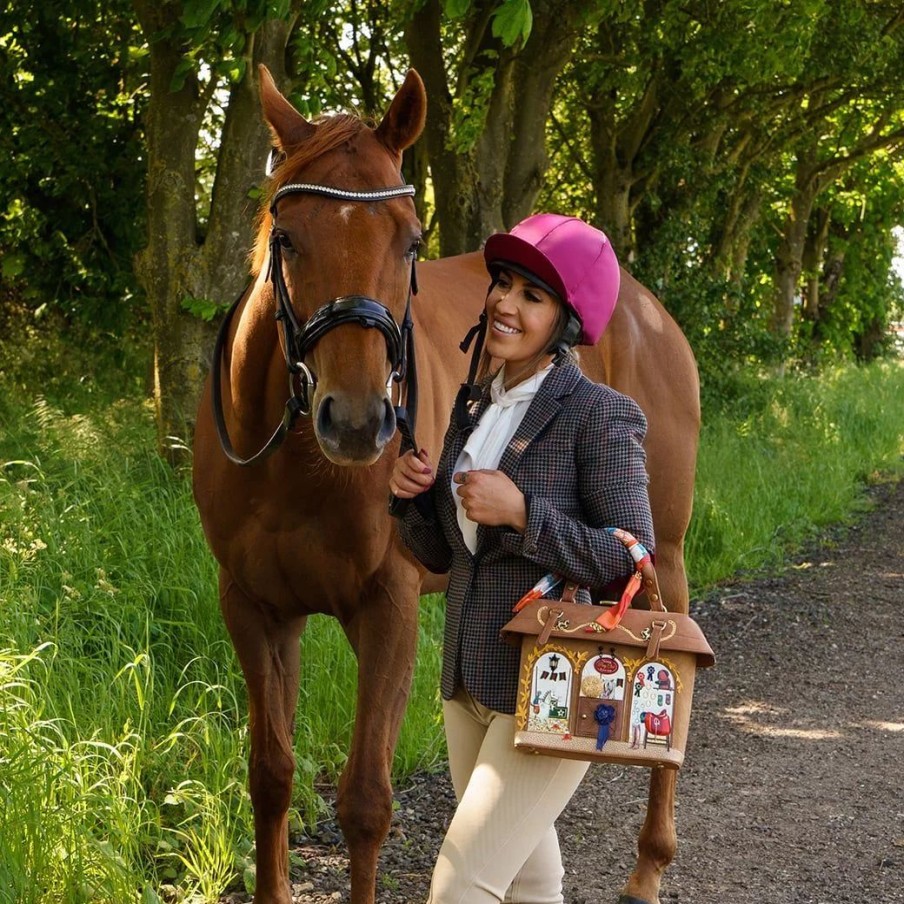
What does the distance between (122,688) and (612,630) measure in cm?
231

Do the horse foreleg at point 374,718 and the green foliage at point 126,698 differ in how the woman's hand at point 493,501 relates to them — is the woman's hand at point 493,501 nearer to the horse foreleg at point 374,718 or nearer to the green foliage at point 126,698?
the horse foreleg at point 374,718

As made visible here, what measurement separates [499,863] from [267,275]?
1.62m

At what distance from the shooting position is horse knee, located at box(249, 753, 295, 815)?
139 inches

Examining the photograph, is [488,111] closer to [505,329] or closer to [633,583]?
[505,329]

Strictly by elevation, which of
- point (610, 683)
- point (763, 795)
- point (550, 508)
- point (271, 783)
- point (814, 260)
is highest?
point (814, 260)

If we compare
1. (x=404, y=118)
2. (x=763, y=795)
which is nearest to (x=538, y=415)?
(x=404, y=118)

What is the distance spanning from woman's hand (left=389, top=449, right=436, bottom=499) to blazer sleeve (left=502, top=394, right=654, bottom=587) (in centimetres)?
24

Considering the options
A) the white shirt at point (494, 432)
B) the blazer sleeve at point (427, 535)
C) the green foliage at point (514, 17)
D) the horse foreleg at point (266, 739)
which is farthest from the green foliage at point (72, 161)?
the white shirt at point (494, 432)

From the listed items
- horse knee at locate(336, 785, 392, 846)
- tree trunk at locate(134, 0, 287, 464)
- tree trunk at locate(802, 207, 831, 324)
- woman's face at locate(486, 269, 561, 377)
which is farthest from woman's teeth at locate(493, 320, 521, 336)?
tree trunk at locate(802, 207, 831, 324)

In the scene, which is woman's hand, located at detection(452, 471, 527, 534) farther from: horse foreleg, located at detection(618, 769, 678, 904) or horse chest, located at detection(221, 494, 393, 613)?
horse foreleg, located at detection(618, 769, 678, 904)

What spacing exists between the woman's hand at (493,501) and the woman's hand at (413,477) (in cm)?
24

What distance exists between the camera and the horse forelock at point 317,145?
299 cm

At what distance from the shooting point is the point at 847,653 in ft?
22.2

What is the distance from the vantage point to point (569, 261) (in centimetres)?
251
